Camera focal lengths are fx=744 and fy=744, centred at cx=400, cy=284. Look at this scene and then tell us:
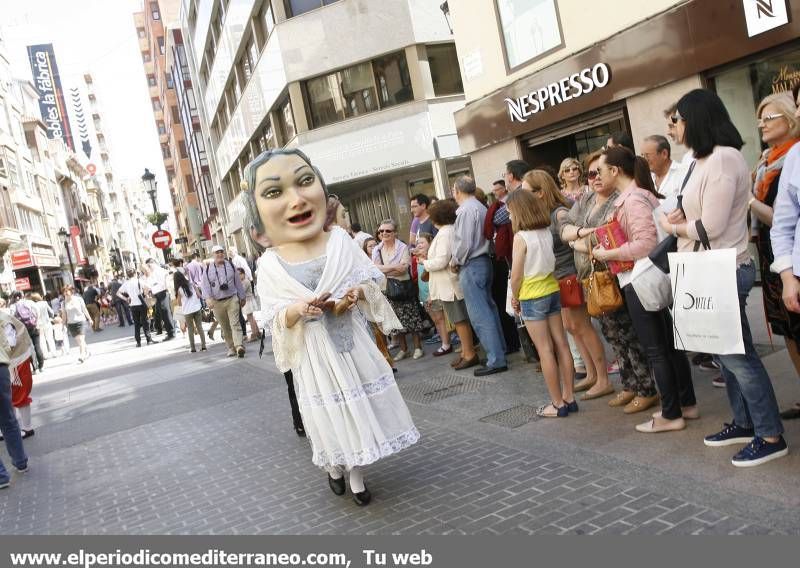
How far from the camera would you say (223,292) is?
12.5 m

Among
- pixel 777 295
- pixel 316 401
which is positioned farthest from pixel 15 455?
pixel 777 295

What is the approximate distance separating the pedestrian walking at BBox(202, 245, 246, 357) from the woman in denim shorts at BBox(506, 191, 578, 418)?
7.71 metres

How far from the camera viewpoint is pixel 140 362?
1490cm

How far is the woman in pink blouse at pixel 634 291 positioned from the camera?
467 centimetres

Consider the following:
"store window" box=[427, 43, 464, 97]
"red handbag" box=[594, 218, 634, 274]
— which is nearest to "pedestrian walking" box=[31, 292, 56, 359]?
"store window" box=[427, 43, 464, 97]

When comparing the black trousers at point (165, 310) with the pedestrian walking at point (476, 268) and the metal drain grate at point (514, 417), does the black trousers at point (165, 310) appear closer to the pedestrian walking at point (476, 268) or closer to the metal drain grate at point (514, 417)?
the pedestrian walking at point (476, 268)

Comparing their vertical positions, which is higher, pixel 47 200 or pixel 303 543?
pixel 47 200

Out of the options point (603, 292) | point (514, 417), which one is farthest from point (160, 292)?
point (603, 292)

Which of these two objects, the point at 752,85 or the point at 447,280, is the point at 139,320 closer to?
the point at 447,280

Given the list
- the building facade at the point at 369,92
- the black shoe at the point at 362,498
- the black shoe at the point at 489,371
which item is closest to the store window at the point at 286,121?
the building facade at the point at 369,92

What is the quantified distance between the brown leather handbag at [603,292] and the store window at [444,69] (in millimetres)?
16513

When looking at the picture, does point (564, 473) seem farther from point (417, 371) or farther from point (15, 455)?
point (15, 455)

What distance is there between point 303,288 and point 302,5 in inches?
740

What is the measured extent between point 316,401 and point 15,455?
154 inches
